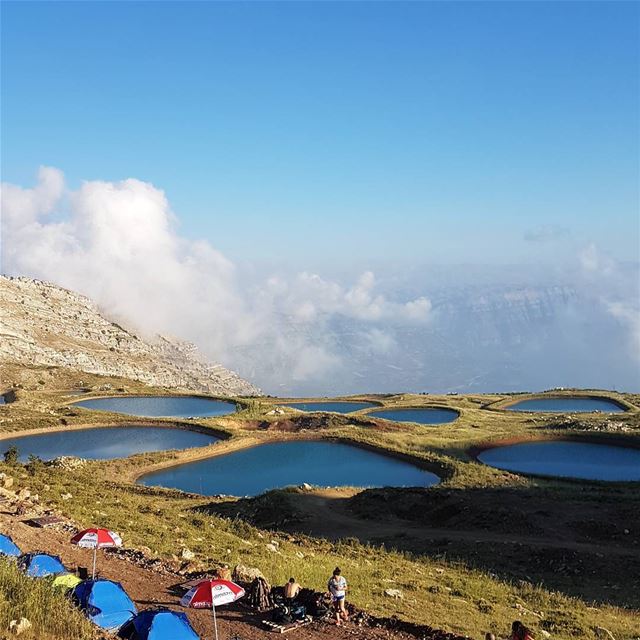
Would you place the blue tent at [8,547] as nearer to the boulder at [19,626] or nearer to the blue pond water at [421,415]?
the boulder at [19,626]

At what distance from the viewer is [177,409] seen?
113m

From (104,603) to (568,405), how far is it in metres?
123

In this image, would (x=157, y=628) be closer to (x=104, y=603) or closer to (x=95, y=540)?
(x=104, y=603)

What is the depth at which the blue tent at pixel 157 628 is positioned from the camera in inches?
655

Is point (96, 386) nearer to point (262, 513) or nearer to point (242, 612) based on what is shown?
point (262, 513)

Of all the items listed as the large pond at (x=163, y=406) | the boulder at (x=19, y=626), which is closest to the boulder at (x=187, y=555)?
the boulder at (x=19, y=626)

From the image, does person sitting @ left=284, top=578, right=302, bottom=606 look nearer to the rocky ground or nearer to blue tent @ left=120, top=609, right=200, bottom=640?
the rocky ground

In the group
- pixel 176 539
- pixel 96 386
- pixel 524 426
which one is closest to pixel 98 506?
pixel 176 539

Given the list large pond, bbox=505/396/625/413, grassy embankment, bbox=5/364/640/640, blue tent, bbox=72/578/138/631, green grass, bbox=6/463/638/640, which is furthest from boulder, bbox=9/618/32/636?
large pond, bbox=505/396/625/413

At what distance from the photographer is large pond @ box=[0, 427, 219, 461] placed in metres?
72.8

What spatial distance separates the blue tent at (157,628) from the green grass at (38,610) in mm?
2151

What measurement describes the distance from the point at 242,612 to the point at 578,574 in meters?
21.2

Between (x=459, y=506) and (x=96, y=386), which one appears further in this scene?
(x=96, y=386)

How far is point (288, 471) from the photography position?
219 feet
